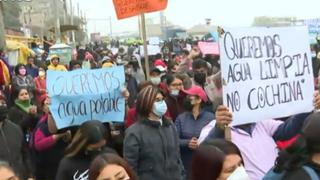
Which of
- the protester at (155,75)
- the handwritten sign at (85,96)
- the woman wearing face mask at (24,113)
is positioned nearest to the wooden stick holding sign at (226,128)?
the handwritten sign at (85,96)

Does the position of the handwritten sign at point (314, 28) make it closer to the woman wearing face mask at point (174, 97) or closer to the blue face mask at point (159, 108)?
the woman wearing face mask at point (174, 97)

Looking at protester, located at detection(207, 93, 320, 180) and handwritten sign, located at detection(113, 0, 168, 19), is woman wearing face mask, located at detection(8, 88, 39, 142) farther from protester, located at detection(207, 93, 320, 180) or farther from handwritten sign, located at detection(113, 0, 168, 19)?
protester, located at detection(207, 93, 320, 180)

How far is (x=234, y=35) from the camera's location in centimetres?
431

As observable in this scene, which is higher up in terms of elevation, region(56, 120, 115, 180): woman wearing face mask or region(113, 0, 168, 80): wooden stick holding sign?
region(113, 0, 168, 80): wooden stick holding sign

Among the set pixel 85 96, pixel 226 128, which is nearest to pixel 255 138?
pixel 226 128

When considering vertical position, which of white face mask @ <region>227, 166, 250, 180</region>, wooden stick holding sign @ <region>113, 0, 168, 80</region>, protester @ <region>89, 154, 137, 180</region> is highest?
wooden stick holding sign @ <region>113, 0, 168, 80</region>

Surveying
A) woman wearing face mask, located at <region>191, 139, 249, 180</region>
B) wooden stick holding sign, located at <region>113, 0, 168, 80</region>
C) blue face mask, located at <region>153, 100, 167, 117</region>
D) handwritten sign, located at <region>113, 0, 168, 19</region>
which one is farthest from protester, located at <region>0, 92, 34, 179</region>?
handwritten sign, located at <region>113, 0, 168, 19</region>

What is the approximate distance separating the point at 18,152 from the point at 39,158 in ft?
1.22

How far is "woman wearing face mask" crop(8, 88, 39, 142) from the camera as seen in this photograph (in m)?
7.00

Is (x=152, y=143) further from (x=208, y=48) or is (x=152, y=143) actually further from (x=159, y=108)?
(x=208, y=48)

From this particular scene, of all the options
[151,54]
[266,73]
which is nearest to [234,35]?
[266,73]

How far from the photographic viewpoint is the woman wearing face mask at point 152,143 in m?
5.21

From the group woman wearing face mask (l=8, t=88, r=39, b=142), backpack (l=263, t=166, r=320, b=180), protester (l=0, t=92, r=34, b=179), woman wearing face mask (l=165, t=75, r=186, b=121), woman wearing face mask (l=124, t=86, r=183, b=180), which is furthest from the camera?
woman wearing face mask (l=165, t=75, r=186, b=121)

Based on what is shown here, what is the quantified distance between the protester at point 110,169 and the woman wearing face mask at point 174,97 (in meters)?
3.73
